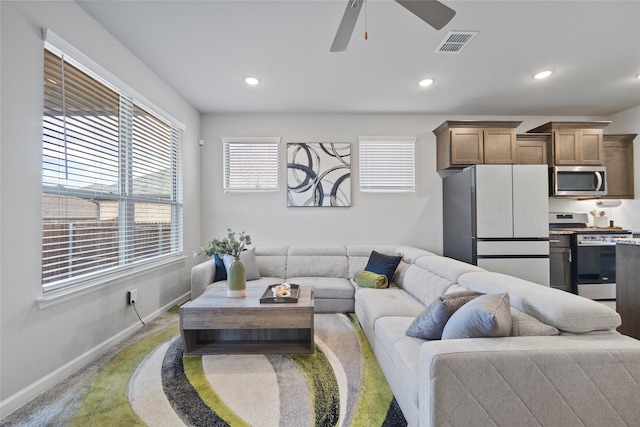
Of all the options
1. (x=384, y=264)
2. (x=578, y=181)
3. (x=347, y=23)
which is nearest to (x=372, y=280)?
(x=384, y=264)

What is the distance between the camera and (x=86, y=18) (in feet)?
7.36

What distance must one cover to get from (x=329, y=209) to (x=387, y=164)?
3.64 ft

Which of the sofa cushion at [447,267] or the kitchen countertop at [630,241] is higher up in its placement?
the kitchen countertop at [630,241]

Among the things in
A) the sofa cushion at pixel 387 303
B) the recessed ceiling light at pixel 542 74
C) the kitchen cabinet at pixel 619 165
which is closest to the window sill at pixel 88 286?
the sofa cushion at pixel 387 303

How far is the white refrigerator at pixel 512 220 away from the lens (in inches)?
134

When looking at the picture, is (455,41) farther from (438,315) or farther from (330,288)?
(330,288)

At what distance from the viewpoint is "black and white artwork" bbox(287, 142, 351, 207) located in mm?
4277

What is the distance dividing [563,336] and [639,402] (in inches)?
11.9

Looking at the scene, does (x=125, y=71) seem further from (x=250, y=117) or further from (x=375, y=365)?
(x=375, y=365)

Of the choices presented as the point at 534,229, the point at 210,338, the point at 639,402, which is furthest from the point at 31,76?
the point at 534,229

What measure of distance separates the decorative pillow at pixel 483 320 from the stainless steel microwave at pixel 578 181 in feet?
11.3

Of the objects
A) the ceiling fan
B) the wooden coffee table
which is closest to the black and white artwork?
the wooden coffee table

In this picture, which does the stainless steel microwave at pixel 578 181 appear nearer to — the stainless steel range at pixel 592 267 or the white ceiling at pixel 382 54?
the stainless steel range at pixel 592 267

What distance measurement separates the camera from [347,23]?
179 cm
